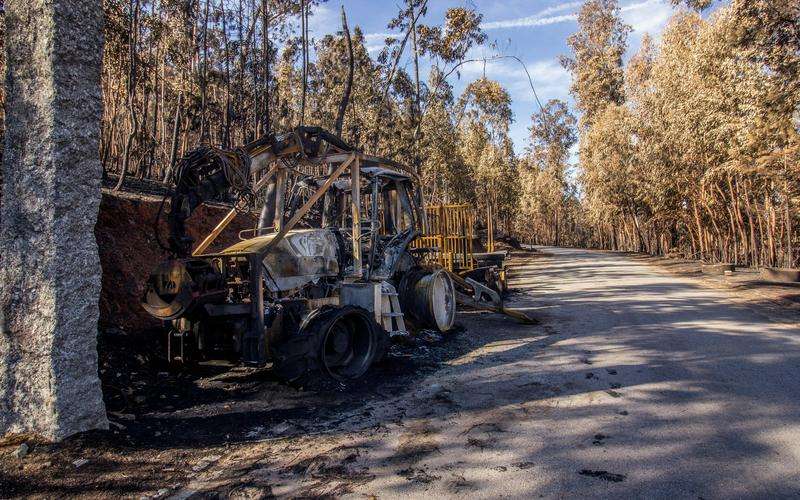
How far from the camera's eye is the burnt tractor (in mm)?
5680

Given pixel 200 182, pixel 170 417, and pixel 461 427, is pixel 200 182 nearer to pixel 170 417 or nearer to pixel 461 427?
pixel 170 417

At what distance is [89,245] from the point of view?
4582mm

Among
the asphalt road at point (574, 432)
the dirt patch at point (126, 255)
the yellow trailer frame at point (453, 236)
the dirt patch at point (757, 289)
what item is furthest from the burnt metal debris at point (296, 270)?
the dirt patch at point (757, 289)

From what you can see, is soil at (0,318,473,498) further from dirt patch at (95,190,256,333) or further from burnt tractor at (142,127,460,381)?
dirt patch at (95,190,256,333)

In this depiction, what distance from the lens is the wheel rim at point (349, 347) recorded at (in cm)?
648

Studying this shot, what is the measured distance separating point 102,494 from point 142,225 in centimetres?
688

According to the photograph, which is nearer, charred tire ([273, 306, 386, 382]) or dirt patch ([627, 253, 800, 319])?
charred tire ([273, 306, 386, 382])

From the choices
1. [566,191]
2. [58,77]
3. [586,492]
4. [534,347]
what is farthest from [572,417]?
[566,191]

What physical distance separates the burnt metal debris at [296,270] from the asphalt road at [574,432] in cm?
106

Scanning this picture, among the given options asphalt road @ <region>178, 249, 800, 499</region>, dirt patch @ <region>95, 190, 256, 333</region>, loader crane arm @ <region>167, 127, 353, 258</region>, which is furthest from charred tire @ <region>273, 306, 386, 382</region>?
dirt patch @ <region>95, 190, 256, 333</region>

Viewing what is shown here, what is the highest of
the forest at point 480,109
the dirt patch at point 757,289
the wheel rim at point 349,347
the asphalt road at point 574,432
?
the forest at point 480,109

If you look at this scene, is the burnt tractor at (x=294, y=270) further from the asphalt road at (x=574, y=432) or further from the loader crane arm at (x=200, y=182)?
the asphalt road at (x=574, y=432)

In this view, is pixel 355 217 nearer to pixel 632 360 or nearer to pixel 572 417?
pixel 572 417

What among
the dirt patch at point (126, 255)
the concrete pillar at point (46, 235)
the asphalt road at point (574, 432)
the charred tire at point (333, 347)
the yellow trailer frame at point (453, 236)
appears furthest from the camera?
the yellow trailer frame at point (453, 236)
